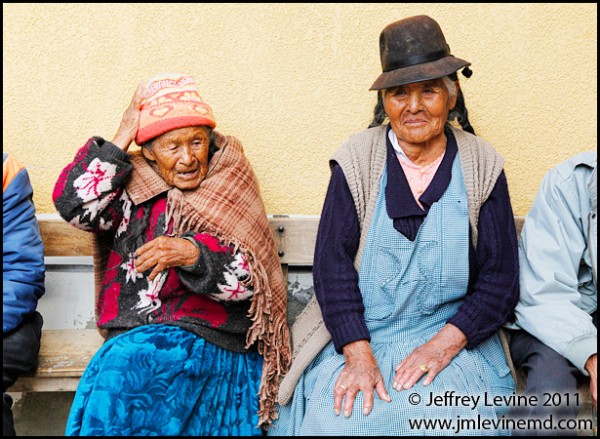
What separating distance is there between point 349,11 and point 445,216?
1.21 meters

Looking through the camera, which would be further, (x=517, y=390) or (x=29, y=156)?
(x=29, y=156)

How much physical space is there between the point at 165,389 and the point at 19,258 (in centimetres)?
85

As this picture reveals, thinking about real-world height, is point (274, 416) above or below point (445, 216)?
below

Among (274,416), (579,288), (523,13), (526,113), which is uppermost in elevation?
(523,13)

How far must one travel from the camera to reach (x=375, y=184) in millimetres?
2982

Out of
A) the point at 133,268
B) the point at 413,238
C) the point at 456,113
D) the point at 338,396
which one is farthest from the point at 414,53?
the point at 133,268

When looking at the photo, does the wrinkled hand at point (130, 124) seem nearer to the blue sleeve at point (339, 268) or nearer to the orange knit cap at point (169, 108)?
the orange knit cap at point (169, 108)

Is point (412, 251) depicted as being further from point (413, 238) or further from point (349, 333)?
point (349, 333)

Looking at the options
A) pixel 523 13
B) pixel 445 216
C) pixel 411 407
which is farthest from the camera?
pixel 523 13

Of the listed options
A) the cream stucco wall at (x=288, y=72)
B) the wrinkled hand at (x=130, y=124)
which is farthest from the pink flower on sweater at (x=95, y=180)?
the cream stucco wall at (x=288, y=72)

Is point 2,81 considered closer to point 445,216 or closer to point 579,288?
point 445,216

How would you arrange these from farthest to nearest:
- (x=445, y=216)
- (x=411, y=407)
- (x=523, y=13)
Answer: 1. (x=523, y=13)
2. (x=445, y=216)
3. (x=411, y=407)

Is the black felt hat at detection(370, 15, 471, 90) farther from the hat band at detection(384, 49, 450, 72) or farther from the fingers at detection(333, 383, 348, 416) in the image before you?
the fingers at detection(333, 383, 348, 416)

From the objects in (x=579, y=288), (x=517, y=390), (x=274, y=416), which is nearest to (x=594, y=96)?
(x=579, y=288)
